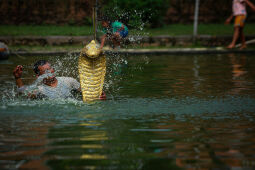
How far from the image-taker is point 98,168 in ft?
14.3

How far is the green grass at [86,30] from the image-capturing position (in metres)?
18.4

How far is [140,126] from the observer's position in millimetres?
6062

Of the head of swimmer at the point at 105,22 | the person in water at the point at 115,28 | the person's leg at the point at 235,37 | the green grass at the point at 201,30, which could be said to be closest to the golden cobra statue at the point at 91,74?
the person in water at the point at 115,28

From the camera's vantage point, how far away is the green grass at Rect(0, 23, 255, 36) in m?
18.4

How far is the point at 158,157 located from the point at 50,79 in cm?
357

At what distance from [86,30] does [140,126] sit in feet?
45.3

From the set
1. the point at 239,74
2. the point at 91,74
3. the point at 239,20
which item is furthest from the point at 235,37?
the point at 91,74

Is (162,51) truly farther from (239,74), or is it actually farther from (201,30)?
(239,74)

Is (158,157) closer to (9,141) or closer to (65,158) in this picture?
(65,158)

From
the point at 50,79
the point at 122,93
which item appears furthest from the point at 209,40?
the point at 50,79

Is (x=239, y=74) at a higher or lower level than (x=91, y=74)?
lower

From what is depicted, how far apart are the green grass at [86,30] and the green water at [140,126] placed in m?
7.87

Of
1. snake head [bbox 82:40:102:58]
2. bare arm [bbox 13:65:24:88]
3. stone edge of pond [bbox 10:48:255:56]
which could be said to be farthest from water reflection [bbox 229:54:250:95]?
bare arm [bbox 13:65:24:88]

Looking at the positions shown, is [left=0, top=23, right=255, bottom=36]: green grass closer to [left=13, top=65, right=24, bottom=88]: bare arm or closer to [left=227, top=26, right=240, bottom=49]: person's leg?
[left=227, top=26, right=240, bottom=49]: person's leg
